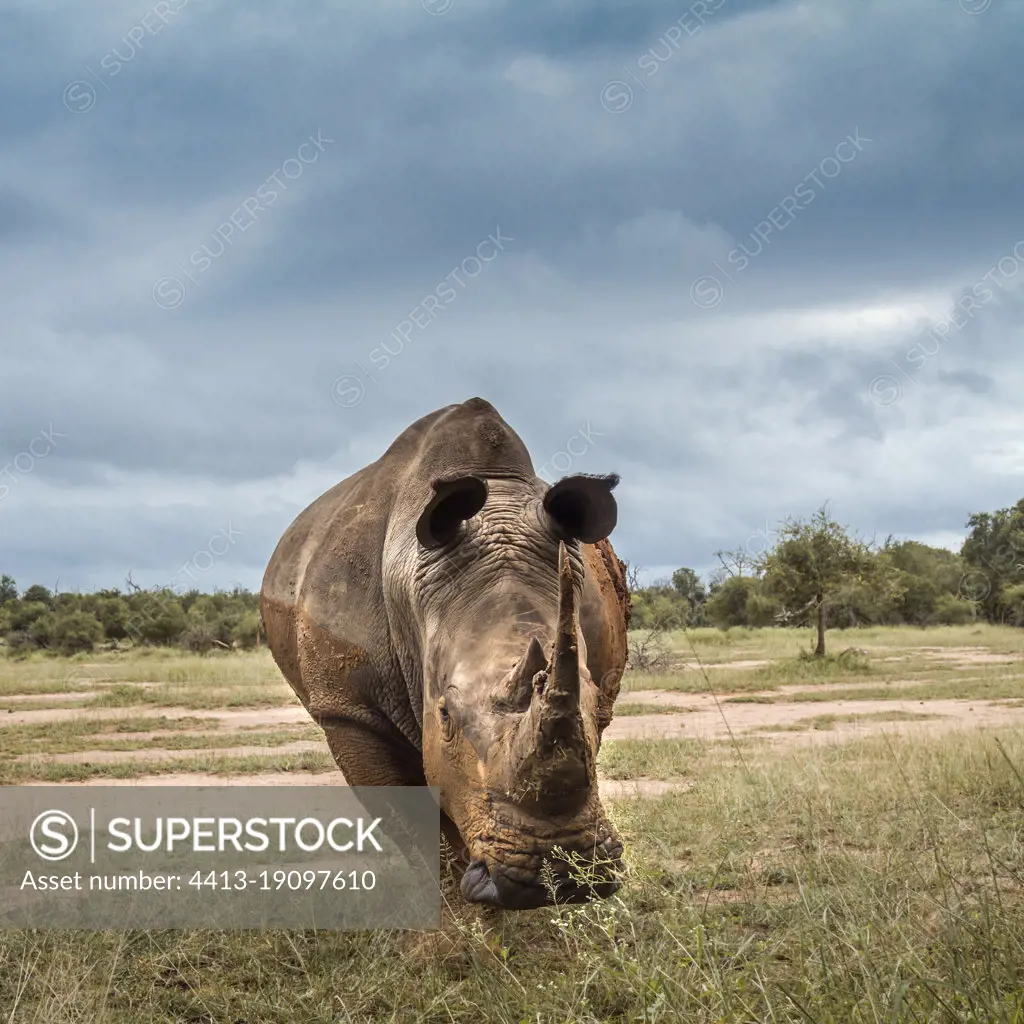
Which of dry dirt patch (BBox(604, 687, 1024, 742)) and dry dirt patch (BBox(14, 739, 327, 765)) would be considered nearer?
dry dirt patch (BBox(14, 739, 327, 765))

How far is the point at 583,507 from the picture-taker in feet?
15.9

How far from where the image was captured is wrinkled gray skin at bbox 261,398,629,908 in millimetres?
3436

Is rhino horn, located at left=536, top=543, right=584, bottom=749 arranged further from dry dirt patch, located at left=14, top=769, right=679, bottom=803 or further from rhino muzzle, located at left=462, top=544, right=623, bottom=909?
dry dirt patch, located at left=14, top=769, right=679, bottom=803

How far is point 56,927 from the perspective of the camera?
5.27 metres

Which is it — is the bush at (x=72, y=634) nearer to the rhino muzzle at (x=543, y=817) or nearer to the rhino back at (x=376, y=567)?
the rhino back at (x=376, y=567)

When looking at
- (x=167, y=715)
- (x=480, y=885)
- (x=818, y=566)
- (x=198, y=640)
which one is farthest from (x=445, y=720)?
→ (x=198, y=640)

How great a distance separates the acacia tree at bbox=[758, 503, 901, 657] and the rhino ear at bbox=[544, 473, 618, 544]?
23142mm

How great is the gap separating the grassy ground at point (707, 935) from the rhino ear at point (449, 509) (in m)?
1.54

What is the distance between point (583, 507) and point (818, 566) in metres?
23.7

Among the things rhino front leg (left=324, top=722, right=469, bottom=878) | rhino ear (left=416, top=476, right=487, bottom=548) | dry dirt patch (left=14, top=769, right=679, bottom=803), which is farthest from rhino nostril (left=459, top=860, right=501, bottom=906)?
dry dirt patch (left=14, top=769, right=679, bottom=803)

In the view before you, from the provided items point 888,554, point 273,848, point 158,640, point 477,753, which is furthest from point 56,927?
point 158,640

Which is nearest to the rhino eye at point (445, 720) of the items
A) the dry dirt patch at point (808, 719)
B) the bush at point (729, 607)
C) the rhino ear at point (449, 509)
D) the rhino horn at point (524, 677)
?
the rhino horn at point (524, 677)

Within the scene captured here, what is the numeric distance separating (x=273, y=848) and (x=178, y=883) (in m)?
1.32

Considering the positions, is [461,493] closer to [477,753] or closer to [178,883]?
[477,753]
